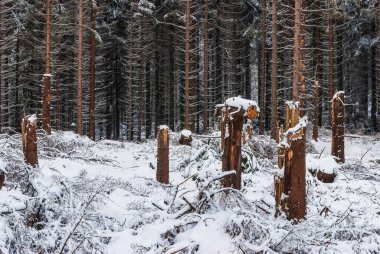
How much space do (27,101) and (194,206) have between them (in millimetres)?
28388

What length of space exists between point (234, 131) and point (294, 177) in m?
1.11

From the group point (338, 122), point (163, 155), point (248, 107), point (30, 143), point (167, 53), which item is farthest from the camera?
point (167, 53)

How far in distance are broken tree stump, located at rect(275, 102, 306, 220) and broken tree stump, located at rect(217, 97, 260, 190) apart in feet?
2.01

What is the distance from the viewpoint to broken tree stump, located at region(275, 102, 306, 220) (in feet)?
18.6

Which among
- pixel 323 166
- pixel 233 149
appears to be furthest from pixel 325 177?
pixel 233 149

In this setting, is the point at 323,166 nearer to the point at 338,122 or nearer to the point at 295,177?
the point at 338,122

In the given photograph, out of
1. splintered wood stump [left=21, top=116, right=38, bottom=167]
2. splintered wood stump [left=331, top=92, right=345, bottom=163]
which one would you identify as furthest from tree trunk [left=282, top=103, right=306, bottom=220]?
splintered wood stump [left=331, top=92, right=345, bottom=163]

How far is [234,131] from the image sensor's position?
20.0 feet

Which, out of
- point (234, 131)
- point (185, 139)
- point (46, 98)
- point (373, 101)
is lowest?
point (185, 139)

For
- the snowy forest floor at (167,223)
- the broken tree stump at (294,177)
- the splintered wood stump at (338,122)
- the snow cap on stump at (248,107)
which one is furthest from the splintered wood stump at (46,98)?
the broken tree stump at (294,177)

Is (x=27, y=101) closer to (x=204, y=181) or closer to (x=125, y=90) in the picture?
(x=125, y=90)

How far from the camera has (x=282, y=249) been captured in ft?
16.0

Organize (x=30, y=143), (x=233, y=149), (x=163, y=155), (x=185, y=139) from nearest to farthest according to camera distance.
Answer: (x=233, y=149) < (x=30, y=143) < (x=163, y=155) < (x=185, y=139)

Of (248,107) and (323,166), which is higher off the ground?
(248,107)
